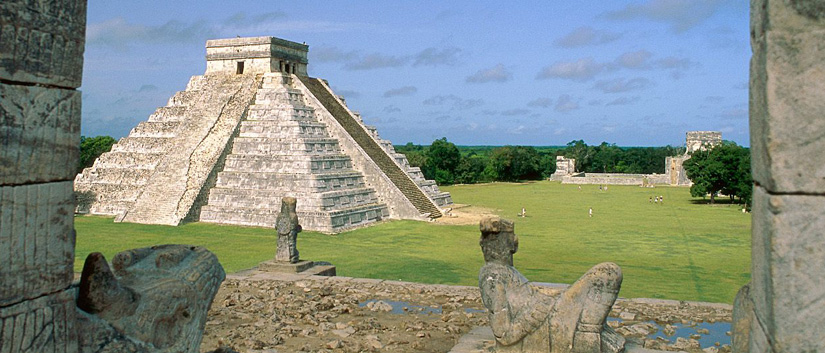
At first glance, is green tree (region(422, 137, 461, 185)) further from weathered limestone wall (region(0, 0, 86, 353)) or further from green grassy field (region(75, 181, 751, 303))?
weathered limestone wall (region(0, 0, 86, 353))

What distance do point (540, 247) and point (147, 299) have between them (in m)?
15.4

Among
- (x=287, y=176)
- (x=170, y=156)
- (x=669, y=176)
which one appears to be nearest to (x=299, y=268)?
(x=287, y=176)

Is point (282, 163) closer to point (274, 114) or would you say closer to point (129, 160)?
point (274, 114)

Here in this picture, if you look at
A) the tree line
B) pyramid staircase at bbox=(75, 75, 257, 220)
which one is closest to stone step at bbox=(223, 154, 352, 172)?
pyramid staircase at bbox=(75, 75, 257, 220)

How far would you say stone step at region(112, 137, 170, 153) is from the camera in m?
26.6

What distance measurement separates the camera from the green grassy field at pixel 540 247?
45.3 ft

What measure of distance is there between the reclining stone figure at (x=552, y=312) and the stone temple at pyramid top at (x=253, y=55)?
74.5 feet

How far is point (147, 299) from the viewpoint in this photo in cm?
345

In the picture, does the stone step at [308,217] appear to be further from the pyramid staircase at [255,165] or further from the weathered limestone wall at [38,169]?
the weathered limestone wall at [38,169]

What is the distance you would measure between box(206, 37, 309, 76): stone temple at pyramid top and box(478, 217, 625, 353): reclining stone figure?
74.5ft

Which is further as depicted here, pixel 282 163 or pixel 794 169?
pixel 282 163

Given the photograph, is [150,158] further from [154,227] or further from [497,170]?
[497,170]

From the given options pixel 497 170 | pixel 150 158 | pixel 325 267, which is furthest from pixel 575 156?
pixel 325 267

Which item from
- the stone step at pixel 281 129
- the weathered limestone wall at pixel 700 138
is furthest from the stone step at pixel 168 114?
the weathered limestone wall at pixel 700 138
